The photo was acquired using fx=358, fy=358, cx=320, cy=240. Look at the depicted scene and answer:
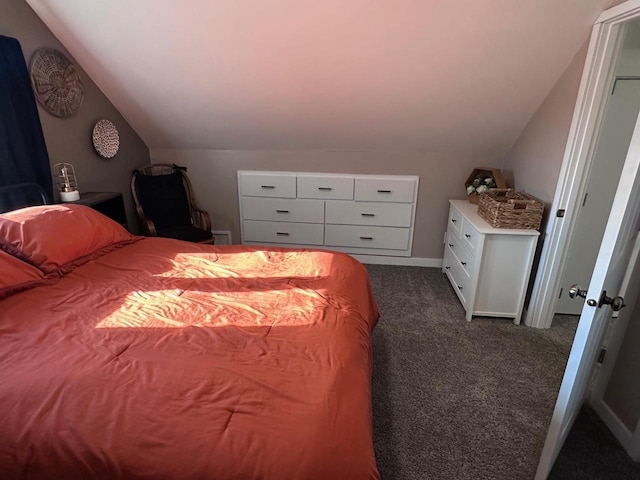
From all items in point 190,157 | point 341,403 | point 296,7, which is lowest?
point 341,403

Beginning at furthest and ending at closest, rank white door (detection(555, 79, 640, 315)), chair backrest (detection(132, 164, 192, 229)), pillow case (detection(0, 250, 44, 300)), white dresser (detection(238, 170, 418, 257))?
1. white dresser (detection(238, 170, 418, 257))
2. chair backrest (detection(132, 164, 192, 229))
3. white door (detection(555, 79, 640, 315))
4. pillow case (detection(0, 250, 44, 300))

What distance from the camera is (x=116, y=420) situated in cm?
101

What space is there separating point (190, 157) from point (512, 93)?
304 cm

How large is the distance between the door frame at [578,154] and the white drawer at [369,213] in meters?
1.35

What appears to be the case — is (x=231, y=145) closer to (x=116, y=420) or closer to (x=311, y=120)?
(x=311, y=120)

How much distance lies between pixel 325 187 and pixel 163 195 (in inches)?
62.9

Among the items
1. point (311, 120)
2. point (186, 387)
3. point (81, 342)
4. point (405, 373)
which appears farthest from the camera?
point (311, 120)

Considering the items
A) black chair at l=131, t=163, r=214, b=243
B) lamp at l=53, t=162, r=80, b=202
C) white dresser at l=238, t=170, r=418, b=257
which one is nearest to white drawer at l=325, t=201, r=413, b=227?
white dresser at l=238, t=170, r=418, b=257

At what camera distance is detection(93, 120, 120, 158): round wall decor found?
2992 millimetres

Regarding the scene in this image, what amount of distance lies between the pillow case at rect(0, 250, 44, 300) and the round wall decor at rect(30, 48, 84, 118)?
4.47 ft

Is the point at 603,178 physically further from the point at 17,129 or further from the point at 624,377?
the point at 17,129

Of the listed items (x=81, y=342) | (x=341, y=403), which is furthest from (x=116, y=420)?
(x=341, y=403)

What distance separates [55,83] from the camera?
2.58m

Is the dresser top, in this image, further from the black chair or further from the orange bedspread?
the black chair
